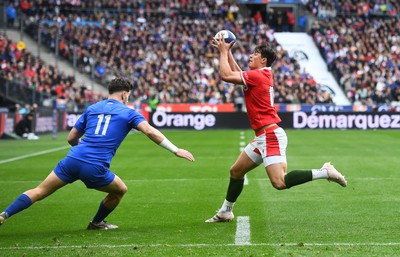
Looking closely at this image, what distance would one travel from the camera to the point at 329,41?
55.7m

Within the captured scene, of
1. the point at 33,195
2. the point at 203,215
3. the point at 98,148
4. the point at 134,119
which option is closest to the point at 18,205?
the point at 33,195

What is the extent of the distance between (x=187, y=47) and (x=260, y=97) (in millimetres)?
41954

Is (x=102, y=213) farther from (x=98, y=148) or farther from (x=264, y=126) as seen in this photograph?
(x=264, y=126)

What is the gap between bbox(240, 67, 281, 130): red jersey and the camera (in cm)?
996

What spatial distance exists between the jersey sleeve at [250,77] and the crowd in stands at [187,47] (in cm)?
3416

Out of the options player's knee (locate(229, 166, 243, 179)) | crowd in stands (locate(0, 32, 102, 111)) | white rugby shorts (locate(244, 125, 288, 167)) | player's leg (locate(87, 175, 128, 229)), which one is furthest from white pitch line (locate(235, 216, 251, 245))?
crowd in stands (locate(0, 32, 102, 111))

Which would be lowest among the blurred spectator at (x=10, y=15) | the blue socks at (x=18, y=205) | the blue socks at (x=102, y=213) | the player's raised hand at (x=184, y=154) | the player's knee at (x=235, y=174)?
the blurred spectator at (x=10, y=15)

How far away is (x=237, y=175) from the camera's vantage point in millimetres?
10555

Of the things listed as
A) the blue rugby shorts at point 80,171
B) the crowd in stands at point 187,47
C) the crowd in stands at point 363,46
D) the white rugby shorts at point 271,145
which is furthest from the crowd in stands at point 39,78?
the blue rugby shorts at point 80,171

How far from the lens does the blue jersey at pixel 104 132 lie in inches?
365

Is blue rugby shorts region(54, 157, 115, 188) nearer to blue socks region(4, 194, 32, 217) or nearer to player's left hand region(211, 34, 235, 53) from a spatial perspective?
blue socks region(4, 194, 32, 217)

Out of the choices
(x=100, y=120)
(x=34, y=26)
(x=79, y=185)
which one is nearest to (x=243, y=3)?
(x=34, y=26)

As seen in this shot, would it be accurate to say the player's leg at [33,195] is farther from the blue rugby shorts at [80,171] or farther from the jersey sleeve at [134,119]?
the jersey sleeve at [134,119]

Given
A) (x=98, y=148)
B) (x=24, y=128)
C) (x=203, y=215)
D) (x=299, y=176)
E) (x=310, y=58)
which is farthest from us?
(x=310, y=58)
